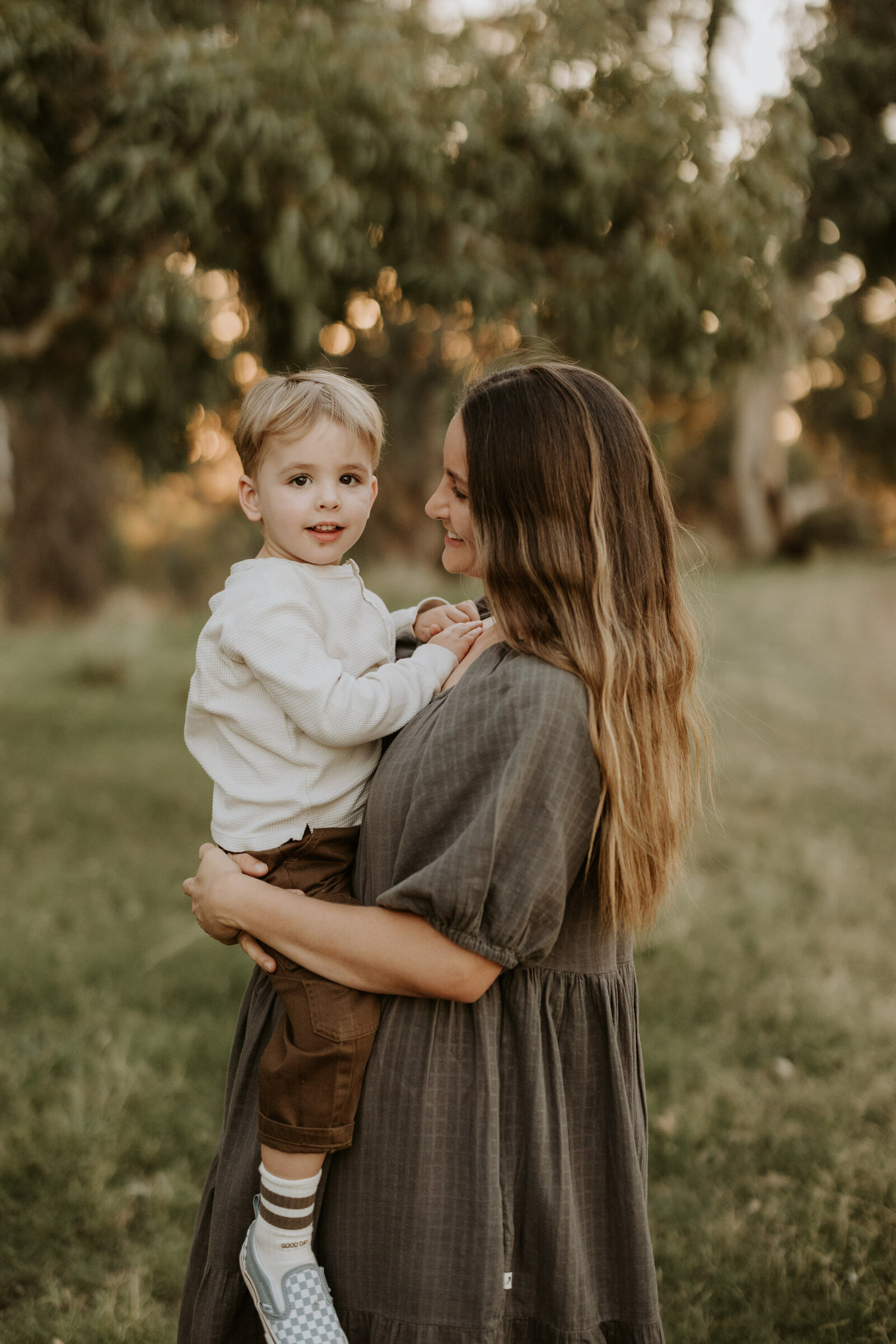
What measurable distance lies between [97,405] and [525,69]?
2568 millimetres

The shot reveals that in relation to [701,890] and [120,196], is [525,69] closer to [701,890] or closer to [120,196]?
[120,196]

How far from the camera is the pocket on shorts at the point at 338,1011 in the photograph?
1.64 meters

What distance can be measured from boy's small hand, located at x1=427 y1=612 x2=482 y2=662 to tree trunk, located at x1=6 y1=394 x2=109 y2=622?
37.0 feet

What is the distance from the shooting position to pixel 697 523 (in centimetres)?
2819

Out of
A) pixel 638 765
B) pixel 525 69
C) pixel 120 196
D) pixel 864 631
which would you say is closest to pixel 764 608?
pixel 864 631

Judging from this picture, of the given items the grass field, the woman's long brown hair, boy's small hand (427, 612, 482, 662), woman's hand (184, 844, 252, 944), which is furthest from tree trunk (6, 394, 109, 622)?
the woman's long brown hair

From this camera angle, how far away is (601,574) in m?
1.60

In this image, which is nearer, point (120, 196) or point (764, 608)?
point (120, 196)

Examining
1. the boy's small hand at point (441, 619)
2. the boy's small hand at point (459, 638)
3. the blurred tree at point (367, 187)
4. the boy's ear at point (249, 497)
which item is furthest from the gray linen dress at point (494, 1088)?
the blurred tree at point (367, 187)

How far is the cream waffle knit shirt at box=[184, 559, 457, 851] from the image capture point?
1.69 metres

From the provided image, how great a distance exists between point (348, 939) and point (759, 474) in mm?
22644

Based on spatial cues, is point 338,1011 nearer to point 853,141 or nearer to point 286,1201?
point 286,1201

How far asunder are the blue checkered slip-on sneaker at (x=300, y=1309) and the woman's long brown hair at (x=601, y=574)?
719 mm

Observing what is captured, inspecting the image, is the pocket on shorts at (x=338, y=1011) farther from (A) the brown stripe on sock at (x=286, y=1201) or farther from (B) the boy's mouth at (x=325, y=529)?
(B) the boy's mouth at (x=325, y=529)
